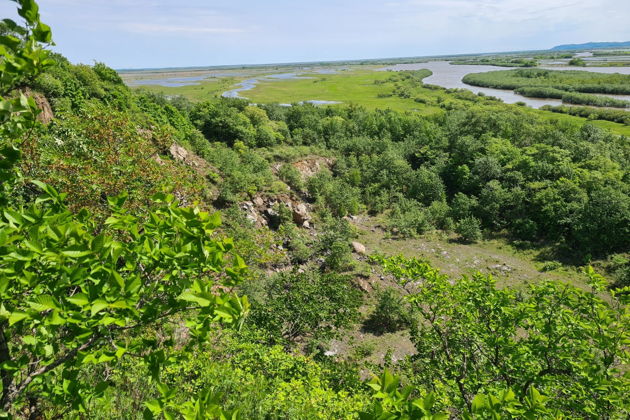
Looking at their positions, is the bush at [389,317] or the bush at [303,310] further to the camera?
the bush at [389,317]

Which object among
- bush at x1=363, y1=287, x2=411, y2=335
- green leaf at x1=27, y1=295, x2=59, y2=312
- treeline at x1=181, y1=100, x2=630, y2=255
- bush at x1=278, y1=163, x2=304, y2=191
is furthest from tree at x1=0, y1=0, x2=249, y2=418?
treeline at x1=181, y1=100, x2=630, y2=255

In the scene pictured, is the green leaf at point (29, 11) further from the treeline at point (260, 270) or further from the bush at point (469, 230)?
the bush at point (469, 230)

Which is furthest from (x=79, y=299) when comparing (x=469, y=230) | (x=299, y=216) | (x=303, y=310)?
(x=469, y=230)

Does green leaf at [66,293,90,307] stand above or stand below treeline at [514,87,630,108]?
below

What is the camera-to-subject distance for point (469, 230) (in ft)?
80.6

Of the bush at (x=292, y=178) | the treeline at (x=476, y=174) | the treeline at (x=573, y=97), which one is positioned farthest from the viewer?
the treeline at (x=573, y=97)

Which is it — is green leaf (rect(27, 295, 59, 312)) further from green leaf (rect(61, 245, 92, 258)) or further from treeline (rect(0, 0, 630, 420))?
green leaf (rect(61, 245, 92, 258))

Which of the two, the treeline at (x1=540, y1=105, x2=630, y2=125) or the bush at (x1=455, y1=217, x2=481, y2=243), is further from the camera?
the treeline at (x1=540, y1=105, x2=630, y2=125)

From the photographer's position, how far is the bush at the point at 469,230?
24.6 metres

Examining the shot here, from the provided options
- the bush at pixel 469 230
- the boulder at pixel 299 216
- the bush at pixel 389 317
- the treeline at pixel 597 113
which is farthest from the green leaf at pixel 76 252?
the treeline at pixel 597 113

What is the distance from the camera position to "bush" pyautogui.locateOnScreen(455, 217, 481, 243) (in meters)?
24.6

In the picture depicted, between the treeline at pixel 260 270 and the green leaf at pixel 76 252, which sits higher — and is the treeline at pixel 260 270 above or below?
below

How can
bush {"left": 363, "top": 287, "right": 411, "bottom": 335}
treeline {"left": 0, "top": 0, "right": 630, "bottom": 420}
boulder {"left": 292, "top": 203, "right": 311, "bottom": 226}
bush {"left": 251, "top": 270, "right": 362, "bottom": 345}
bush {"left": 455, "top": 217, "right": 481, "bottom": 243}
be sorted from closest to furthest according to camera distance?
treeline {"left": 0, "top": 0, "right": 630, "bottom": 420}, bush {"left": 251, "top": 270, "right": 362, "bottom": 345}, bush {"left": 363, "top": 287, "right": 411, "bottom": 335}, boulder {"left": 292, "top": 203, "right": 311, "bottom": 226}, bush {"left": 455, "top": 217, "right": 481, "bottom": 243}

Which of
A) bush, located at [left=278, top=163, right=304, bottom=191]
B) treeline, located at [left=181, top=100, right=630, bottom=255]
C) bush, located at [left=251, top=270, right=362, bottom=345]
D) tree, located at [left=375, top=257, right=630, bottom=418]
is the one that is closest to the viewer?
tree, located at [left=375, top=257, right=630, bottom=418]
